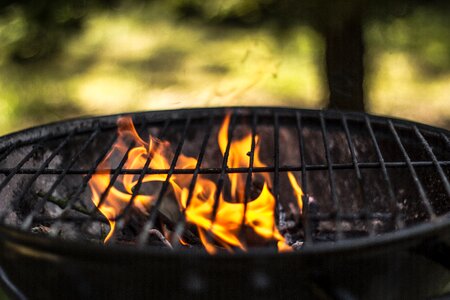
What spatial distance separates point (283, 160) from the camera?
1.98 m

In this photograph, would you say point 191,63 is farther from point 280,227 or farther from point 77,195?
point 77,195

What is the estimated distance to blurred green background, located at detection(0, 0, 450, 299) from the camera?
123 inches

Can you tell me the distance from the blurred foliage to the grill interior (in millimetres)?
1249

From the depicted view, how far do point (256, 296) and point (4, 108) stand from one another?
2.90 metres

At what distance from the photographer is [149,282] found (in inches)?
40.8

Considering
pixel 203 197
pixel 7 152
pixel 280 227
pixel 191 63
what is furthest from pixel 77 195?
pixel 191 63

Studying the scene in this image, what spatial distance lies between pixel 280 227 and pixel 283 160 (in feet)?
0.83

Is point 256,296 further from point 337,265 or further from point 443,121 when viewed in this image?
point 443,121

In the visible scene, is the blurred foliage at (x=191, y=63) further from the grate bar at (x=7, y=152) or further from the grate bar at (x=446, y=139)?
the grate bar at (x=7, y=152)

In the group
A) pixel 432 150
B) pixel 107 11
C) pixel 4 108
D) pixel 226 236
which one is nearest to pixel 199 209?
pixel 226 236

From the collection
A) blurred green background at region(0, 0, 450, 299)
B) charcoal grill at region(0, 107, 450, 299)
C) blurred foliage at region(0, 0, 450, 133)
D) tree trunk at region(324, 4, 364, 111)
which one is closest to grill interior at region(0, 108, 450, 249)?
charcoal grill at region(0, 107, 450, 299)

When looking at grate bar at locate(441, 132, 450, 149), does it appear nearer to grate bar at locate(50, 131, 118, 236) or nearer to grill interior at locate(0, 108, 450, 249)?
grill interior at locate(0, 108, 450, 249)

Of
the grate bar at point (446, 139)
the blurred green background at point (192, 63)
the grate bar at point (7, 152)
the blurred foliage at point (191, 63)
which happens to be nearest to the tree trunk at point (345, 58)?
the blurred green background at point (192, 63)

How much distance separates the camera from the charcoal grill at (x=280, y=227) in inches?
39.9
